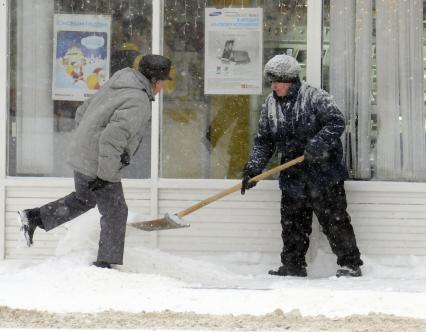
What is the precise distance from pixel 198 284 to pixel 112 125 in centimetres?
152

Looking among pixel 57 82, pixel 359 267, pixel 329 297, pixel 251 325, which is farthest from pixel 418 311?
pixel 57 82

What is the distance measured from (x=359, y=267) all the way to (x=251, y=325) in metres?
2.36

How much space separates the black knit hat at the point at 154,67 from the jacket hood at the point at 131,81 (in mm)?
46

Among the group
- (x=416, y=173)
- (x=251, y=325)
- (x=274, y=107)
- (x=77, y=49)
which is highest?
(x=77, y=49)

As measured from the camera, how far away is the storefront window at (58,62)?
9172 mm

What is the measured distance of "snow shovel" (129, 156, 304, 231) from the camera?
8.16m

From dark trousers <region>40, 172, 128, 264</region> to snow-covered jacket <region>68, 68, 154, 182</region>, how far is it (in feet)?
0.40

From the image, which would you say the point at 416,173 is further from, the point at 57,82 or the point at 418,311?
the point at 57,82

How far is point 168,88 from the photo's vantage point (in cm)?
917

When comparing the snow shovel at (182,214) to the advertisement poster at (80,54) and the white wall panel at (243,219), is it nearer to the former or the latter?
the white wall panel at (243,219)

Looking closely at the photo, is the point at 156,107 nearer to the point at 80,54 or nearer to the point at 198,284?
the point at 80,54

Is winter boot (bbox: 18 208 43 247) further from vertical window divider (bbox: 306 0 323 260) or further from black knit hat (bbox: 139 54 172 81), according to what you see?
vertical window divider (bbox: 306 0 323 260)

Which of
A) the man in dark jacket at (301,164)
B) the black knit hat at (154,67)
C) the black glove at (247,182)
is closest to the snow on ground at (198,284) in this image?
the man in dark jacket at (301,164)

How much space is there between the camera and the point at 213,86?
30.0ft
